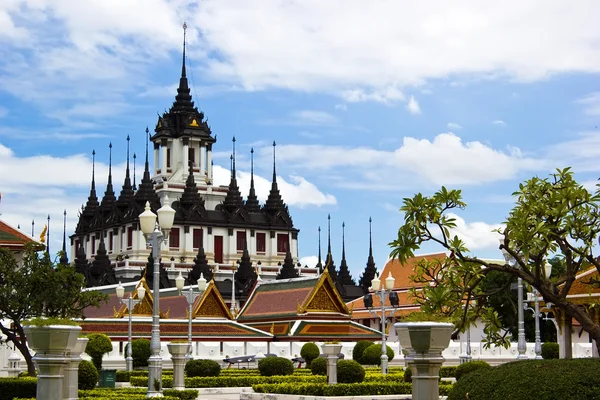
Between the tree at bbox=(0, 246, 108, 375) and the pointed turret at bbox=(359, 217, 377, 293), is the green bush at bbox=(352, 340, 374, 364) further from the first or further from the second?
the pointed turret at bbox=(359, 217, 377, 293)

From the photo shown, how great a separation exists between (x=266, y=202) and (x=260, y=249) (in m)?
5.27

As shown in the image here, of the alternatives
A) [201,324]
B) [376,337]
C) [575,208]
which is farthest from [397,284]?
[575,208]

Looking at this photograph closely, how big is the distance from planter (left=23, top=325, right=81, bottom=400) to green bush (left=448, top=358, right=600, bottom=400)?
5.89 m

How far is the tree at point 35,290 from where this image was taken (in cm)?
2936

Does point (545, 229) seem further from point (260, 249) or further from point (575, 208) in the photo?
point (260, 249)

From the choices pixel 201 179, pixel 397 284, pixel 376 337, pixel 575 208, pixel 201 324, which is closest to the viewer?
pixel 575 208

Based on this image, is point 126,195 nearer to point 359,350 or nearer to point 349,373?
point 359,350

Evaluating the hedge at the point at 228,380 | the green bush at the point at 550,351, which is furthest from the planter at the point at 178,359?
the green bush at the point at 550,351

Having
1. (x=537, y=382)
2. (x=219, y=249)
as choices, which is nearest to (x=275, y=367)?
(x=537, y=382)

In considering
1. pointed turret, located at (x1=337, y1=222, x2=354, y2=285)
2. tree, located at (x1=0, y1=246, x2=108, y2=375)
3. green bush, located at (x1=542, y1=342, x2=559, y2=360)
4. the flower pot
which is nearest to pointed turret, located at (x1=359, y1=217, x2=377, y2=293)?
pointed turret, located at (x1=337, y1=222, x2=354, y2=285)

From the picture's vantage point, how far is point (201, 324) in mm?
46125

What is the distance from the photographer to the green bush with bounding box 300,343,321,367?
41.1 meters

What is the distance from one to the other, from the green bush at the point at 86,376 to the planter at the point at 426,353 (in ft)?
43.3

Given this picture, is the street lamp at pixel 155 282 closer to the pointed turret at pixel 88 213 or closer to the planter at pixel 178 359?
the planter at pixel 178 359
